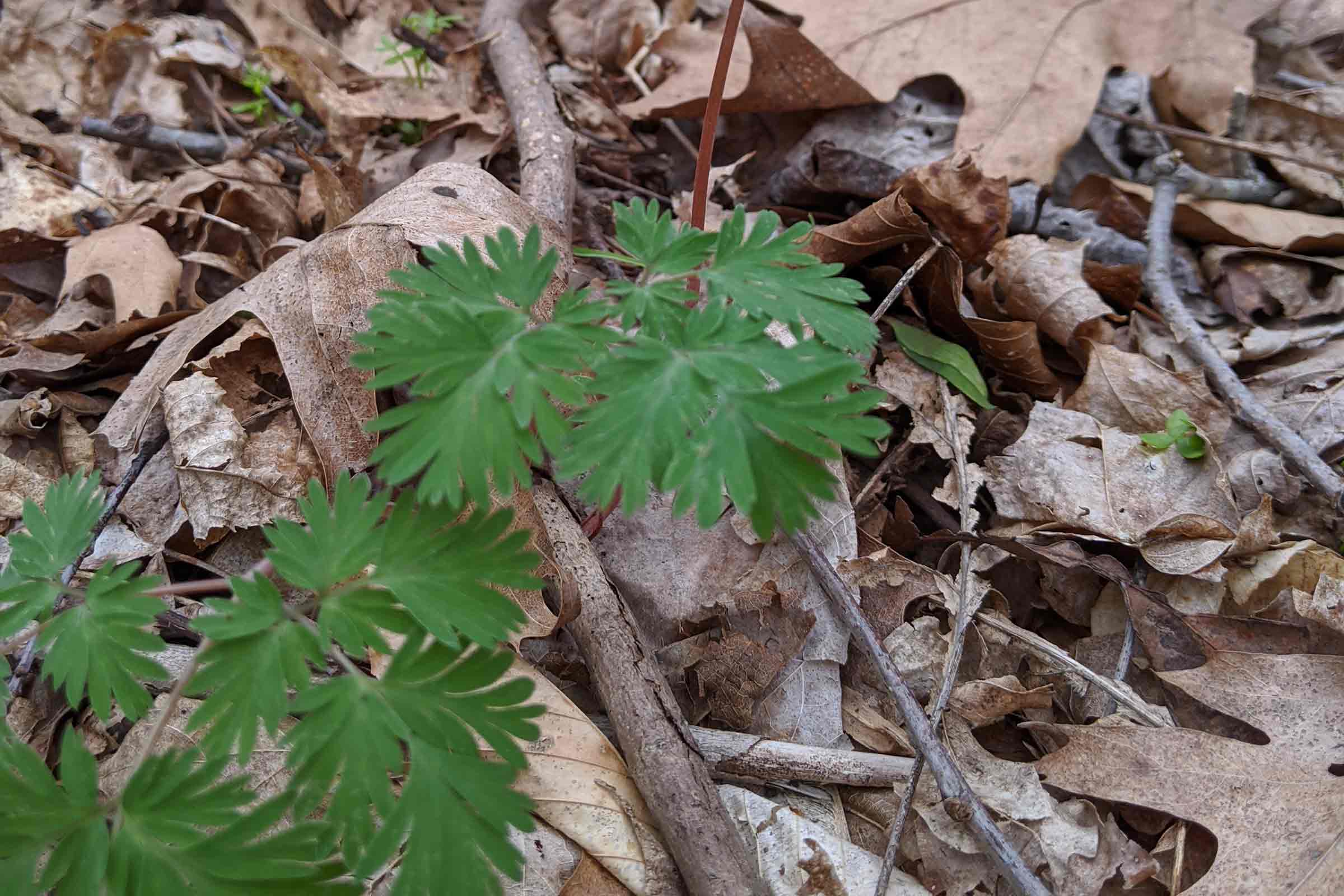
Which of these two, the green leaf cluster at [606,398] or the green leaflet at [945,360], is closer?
the green leaf cluster at [606,398]

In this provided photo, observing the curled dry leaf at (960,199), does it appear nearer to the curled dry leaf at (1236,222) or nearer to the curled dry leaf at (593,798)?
the curled dry leaf at (1236,222)

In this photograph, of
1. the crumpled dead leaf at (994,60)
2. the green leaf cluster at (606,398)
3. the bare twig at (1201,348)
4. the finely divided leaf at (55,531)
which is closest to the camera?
the green leaf cluster at (606,398)

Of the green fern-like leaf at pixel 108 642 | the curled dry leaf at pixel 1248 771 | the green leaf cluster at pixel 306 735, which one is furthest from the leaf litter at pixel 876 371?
the green leaf cluster at pixel 306 735

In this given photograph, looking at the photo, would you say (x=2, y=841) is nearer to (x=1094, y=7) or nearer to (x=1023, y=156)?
(x=1023, y=156)

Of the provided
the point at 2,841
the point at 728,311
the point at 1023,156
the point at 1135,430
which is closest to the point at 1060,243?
the point at 1023,156

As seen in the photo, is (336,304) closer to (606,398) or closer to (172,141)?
(606,398)

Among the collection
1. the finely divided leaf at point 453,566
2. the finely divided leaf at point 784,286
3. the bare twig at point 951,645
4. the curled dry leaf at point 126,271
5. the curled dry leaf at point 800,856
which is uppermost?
the finely divided leaf at point 784,286
